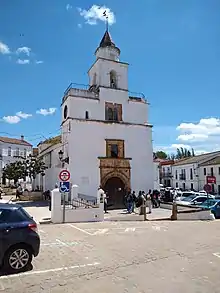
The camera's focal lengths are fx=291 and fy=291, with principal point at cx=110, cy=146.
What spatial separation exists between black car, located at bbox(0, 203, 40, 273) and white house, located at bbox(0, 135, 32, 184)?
56.3 meters

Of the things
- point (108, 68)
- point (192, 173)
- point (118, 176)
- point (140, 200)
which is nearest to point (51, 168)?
point (118, 176)

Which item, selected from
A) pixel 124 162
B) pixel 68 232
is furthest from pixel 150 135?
pixel 68 232

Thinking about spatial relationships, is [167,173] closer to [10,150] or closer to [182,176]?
[182,176]

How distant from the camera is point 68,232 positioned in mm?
12875

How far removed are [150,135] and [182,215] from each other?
12.4 m

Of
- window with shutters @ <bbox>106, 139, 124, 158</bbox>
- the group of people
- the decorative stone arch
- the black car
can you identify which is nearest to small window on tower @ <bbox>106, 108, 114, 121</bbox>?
window with shutters @ <bbox>106, 139, 124, 158</bbox>

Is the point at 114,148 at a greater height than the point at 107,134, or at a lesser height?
lesser

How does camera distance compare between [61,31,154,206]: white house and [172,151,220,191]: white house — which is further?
[172,151,220,191]: white house

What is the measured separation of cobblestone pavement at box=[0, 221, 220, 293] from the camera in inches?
232

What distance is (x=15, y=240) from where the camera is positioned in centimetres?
671

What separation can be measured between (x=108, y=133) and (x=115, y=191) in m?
5.78

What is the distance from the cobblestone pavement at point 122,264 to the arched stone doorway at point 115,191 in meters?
16.0

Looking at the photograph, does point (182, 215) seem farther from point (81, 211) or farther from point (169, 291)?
point (169, 291)

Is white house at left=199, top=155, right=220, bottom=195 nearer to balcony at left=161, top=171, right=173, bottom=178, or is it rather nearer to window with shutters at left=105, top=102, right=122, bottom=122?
balcony at left=161, top=171, right=173, bottom=178
